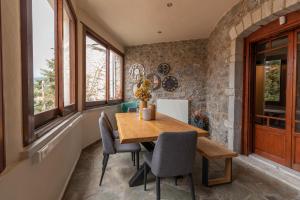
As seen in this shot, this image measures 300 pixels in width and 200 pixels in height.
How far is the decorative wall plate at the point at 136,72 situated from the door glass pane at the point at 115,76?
0.38 m

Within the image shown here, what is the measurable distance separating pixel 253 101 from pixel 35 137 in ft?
10.8

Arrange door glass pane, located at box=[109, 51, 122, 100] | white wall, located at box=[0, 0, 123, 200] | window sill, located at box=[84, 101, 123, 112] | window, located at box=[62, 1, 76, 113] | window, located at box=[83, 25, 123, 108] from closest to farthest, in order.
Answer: white wall, located at box=[0, 0, 123, 200]
window, located at box=[62, 1, 76, 113]
window sill, located at box=[84, 101, 123, 112]
window, located at box=[83, 25, 123, 108]
door glass pane, located at box=[109, 51, 122, 100]

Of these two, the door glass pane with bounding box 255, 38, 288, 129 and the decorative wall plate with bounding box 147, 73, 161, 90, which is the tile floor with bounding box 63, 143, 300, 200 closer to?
the door glass pane with bounding box 255, 38, 288, 129

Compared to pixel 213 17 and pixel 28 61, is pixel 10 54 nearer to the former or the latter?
pixel 28 61

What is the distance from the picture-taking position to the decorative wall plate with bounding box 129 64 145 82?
18.7 ft

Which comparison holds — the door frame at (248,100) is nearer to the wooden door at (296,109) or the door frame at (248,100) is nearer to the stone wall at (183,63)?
the wooden door at (296,109)

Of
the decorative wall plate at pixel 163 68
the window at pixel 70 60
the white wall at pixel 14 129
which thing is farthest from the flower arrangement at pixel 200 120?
the white wall at pixel 14 129

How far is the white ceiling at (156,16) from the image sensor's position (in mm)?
3234

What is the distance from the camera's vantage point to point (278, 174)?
2.49m

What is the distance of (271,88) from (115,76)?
3.97 metres

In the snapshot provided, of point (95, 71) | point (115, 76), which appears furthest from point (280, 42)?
point (115, 76)

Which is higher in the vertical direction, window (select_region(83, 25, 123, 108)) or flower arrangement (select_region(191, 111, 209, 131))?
window (select_region(83, 25, 123, 108))

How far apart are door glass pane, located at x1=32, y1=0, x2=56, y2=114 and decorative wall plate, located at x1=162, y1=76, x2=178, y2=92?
3.76 meters

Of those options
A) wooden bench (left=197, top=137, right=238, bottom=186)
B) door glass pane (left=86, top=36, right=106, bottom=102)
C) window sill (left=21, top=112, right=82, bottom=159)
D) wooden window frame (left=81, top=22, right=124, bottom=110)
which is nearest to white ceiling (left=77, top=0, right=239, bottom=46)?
wooden window frame (left=81, top=22, right=124, bottom=110)
